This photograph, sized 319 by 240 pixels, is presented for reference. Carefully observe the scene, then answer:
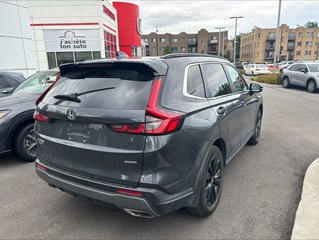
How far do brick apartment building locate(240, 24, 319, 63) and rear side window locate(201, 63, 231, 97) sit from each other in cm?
8433

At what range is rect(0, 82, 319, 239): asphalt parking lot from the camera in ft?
8.79

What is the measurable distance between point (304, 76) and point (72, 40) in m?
19.8

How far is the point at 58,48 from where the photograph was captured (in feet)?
77.8

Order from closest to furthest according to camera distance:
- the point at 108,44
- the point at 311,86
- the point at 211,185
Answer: the point at 211,185
the point at 311,86
the point at 108,44

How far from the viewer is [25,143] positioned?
4555mm

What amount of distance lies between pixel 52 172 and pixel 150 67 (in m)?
1.55

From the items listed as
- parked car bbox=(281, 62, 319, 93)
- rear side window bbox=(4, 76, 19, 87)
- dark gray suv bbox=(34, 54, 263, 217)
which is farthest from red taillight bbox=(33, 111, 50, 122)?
parked car bbox=(281, 62, 319, 93)

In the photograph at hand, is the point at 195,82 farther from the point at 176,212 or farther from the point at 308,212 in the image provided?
the point at 308,212

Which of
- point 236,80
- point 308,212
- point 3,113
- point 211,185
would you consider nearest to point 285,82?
point 236,80

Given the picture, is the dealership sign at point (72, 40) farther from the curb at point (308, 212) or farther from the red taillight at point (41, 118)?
the curb at point (308, 212)

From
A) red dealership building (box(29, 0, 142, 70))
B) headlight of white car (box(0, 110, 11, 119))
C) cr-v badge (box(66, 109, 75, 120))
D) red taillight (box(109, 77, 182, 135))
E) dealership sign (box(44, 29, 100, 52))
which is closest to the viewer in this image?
red taillight (box(109, 77, 182, 135))

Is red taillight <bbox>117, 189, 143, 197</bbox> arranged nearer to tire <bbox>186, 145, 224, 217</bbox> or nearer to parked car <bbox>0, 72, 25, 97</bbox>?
tire <bbox>186, 145, 224, 217</bbox>

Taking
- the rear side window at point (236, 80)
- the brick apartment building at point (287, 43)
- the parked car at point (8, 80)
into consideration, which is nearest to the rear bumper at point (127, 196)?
the rear side window at point (236, 80)

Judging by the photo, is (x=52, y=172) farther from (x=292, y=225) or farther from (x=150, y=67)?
(x=292, y=225)
